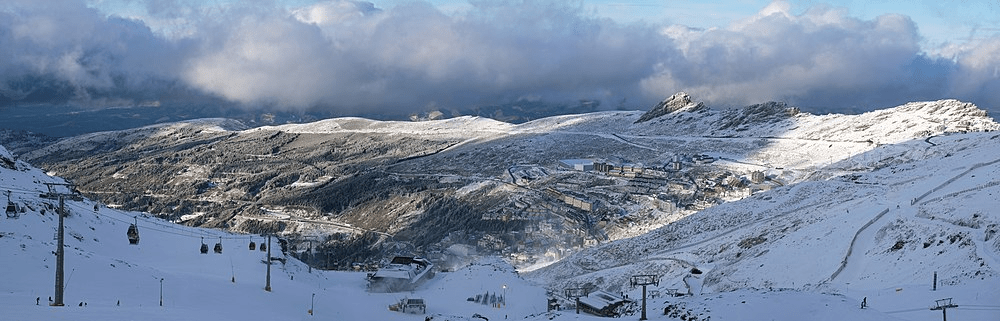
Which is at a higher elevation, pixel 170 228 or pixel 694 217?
pixel 694 217

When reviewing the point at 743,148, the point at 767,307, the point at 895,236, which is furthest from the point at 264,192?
the point at 767,307

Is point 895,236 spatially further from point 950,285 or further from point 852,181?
point 852,181

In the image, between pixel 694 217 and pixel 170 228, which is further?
pixel 694 217

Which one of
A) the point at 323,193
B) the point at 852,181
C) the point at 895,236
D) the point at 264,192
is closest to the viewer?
the point at 895,236

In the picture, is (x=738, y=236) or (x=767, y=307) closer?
(x=767, y=307)

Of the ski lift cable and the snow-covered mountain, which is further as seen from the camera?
the ski lift cable

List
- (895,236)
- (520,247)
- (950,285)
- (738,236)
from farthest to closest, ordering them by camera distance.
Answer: (520,247)
(738,236)
(895,236)
(950,285)

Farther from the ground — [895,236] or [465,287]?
[895,236]

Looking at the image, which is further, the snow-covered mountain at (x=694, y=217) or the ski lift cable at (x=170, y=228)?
the ski lift cable at (x=170, y=228)
